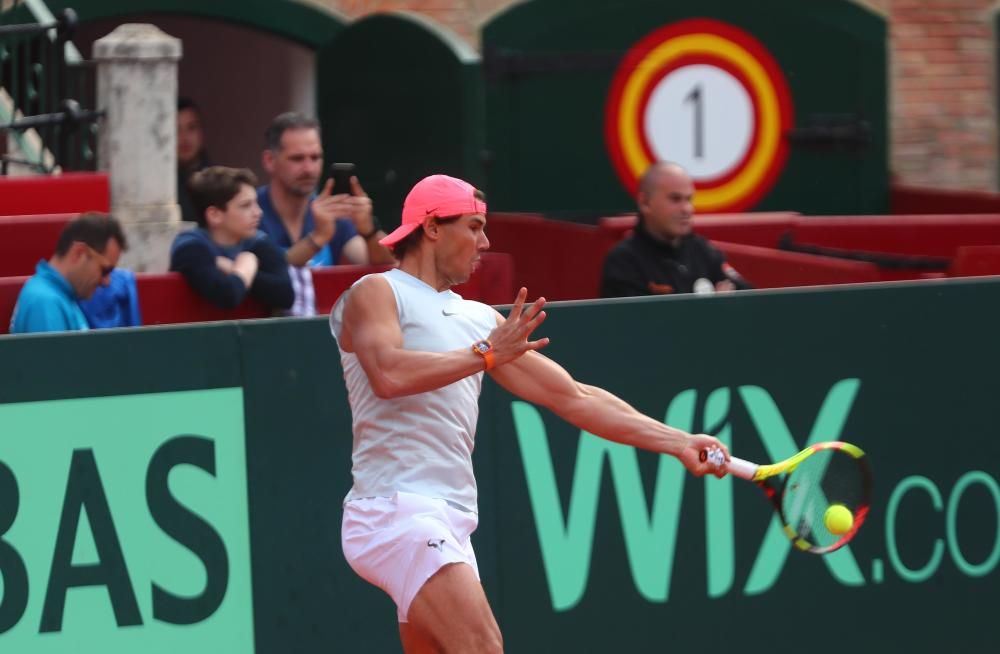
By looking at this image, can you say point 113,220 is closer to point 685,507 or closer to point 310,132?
point 310,132

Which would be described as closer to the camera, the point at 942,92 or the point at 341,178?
the point at 341,178

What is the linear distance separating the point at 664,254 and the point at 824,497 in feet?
8.58

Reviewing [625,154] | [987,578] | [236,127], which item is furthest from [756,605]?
[236,127]

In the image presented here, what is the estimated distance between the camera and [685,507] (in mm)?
6793

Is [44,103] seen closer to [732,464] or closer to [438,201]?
[438,201]

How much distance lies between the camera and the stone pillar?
997 centimetres

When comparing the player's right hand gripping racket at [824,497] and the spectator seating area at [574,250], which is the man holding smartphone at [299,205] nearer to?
the spectator seating area at [574,250]

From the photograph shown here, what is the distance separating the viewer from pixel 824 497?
5.64 meters

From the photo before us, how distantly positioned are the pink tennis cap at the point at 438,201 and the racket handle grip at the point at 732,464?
0.94 metres

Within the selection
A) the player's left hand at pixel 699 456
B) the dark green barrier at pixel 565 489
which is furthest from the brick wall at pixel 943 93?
the player's left hand at pixel 699 456

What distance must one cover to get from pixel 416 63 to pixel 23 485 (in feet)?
21.5

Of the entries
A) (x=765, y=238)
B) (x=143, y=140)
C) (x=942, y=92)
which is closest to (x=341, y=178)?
(x=143, y=140)

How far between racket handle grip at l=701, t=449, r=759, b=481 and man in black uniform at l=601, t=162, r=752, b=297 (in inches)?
105

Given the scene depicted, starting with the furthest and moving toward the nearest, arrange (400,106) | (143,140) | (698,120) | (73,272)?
(698,120)
(400,106)
(143,140)
(73,272)
